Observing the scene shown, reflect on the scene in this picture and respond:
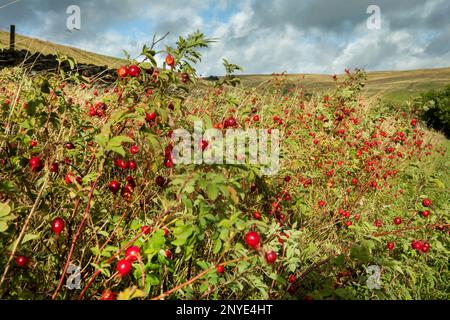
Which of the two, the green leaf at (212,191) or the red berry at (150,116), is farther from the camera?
the red berry at (150,116)

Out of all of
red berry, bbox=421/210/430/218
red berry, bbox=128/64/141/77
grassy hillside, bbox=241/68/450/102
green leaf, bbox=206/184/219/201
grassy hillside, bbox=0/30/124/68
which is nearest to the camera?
green leaf, bbox=206/184/219/201

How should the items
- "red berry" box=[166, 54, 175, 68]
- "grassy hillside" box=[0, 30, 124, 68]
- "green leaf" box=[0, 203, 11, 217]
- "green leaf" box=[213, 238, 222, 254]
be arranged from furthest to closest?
"grassy hillside" box=[0, 30, 124, 68], "red berry" box=[166, 54, 175, 68], "green leaf" box=[213, 238, 222, 254], "green leaf" box=[0, 203, 11, 217]

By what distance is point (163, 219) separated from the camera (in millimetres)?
1491

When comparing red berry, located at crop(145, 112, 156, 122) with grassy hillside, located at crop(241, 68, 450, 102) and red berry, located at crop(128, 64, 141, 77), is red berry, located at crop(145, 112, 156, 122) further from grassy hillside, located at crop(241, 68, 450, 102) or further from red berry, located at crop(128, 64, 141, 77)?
grassy hillside, located at crop(241, 68, 450, 102)

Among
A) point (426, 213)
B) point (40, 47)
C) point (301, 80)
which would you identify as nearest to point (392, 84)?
point (40, 47)

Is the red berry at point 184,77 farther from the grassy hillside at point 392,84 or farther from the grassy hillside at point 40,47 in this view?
the grassy hillside at point 392,84

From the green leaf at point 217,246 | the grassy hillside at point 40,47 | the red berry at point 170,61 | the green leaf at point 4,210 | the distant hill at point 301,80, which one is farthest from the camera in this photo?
the distant hill at point 301,80

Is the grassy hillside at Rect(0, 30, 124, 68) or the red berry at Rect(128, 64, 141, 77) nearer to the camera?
the red berry at Rect(128, 64, 141, 77)

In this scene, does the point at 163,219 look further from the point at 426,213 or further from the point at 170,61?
the point at 426,213

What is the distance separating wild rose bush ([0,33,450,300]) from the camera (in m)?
1.43

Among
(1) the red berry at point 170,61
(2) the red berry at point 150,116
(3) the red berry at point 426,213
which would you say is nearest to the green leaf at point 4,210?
(2) the red berry at point 150,116

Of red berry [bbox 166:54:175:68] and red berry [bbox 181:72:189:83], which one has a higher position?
red berry [bbox 166:54:175:68]

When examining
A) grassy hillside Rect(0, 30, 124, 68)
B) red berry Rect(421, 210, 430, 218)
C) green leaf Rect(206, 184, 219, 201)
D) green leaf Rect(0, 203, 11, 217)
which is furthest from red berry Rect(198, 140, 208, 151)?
red berry Rect(421, 210, 430, 218)

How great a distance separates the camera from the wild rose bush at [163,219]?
1.43m
